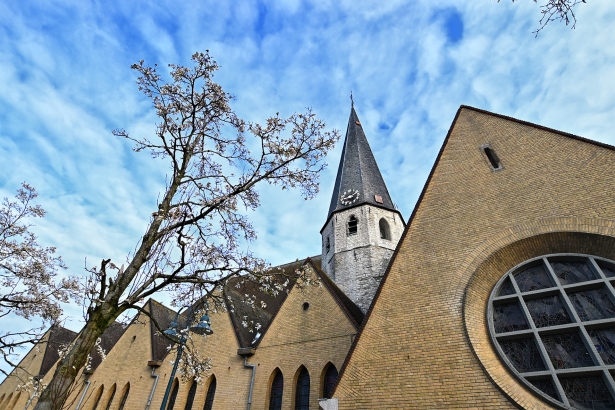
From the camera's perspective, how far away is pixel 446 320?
22.2ft

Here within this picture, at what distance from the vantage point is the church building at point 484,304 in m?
6.01

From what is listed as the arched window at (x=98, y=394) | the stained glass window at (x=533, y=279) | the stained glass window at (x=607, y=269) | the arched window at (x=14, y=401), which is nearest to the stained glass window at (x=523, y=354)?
the stained glass window at (x=533, y=279)

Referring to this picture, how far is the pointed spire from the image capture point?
66.5 ft

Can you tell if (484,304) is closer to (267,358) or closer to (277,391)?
(277,391)

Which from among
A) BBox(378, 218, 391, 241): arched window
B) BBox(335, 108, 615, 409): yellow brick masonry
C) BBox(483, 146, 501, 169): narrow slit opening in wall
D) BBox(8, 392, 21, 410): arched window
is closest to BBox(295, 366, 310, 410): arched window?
BBox(335, 108, 615, 409): yellow brick masonry

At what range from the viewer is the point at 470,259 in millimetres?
7414

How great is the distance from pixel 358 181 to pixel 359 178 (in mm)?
308

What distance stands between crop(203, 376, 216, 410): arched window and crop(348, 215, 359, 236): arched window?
9790 millimetres

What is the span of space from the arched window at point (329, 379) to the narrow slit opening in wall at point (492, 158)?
7573 mm

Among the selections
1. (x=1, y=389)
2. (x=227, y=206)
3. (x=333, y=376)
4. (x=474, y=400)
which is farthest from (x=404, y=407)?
(x=1, y=389)

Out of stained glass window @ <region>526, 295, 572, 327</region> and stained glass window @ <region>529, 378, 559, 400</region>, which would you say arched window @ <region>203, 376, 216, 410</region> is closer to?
stained glass window @ <region>529, 378, 559, 400</region>

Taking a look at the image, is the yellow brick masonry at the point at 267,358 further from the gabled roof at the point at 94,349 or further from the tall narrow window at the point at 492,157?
the tall narrow window at the point at 492,157

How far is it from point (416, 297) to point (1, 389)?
3123 cm

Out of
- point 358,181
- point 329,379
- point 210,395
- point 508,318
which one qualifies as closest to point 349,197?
point 358,181
